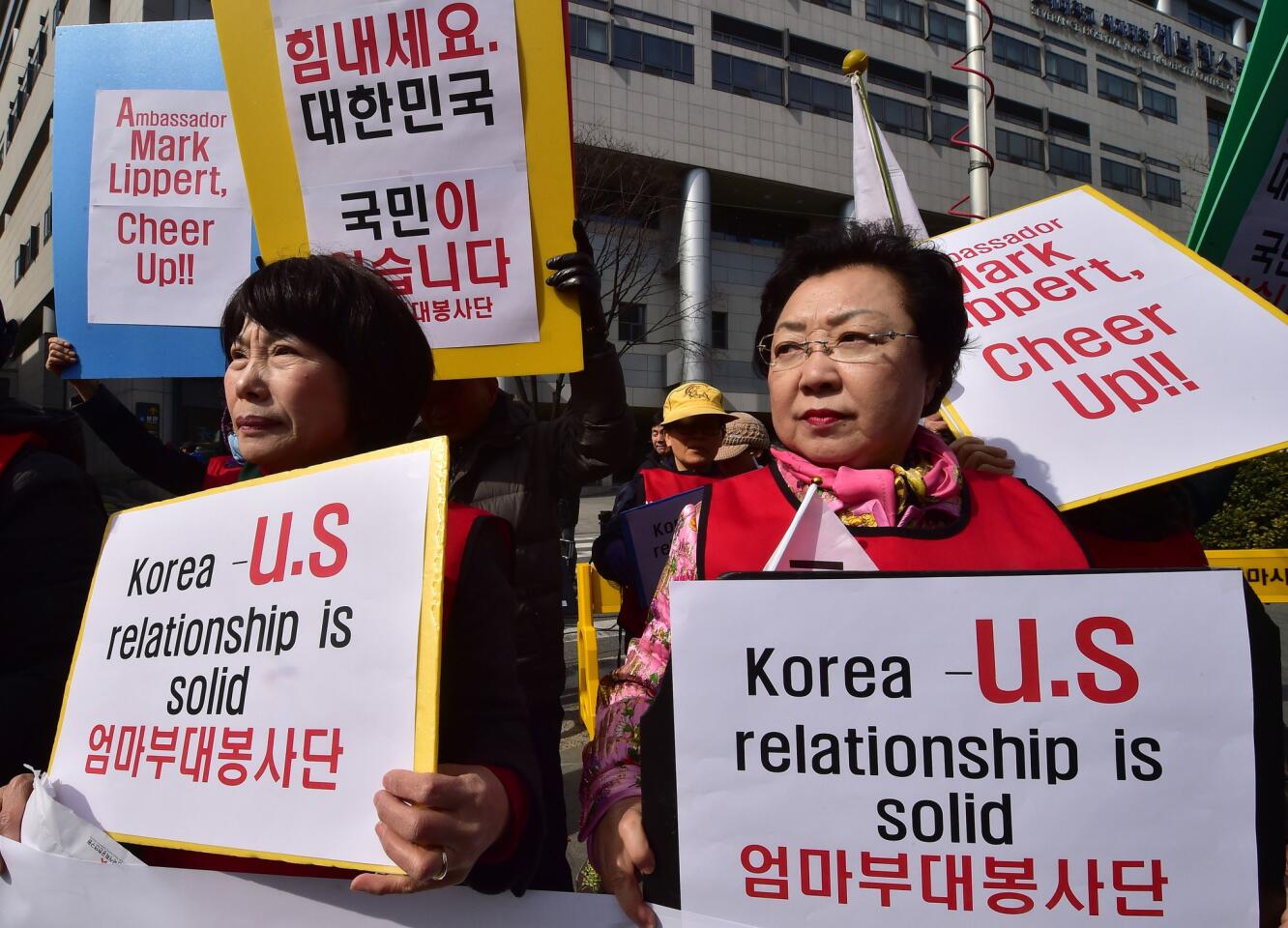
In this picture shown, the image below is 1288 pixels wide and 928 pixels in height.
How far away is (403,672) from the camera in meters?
1.00

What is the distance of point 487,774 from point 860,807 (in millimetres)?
457

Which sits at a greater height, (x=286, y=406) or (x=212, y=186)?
(x=212, y=186)

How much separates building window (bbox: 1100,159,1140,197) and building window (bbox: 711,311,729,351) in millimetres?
18229

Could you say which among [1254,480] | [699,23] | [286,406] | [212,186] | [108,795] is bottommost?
[108,795]

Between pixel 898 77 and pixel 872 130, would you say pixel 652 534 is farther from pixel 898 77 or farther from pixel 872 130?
pixel 898 77

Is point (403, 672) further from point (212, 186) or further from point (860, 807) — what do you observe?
point (212, 186)

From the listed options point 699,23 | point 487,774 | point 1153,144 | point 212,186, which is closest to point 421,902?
point 487,774

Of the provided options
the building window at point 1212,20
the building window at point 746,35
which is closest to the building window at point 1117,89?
the building window at point 1212,20

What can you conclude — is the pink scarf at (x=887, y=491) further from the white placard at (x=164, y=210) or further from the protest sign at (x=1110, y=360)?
the white placard at (x=164, y=210)

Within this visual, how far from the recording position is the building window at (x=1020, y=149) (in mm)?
31859

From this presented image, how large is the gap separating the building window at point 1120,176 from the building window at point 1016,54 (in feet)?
16.7

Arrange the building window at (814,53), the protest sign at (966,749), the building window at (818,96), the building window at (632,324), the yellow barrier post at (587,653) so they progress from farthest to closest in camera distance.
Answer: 1. the building window at (814,53)
2. the building window at (818,96)
3. the building window at (632,324)
4. the yellow barrier post at (587,653)
5. the protest sign at (966,749)

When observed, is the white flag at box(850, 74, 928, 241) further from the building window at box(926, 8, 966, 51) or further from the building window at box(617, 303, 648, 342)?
the building window at box(926, 8, 966, 51)

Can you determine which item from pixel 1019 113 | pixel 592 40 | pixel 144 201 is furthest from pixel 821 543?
pixel 1019 113
